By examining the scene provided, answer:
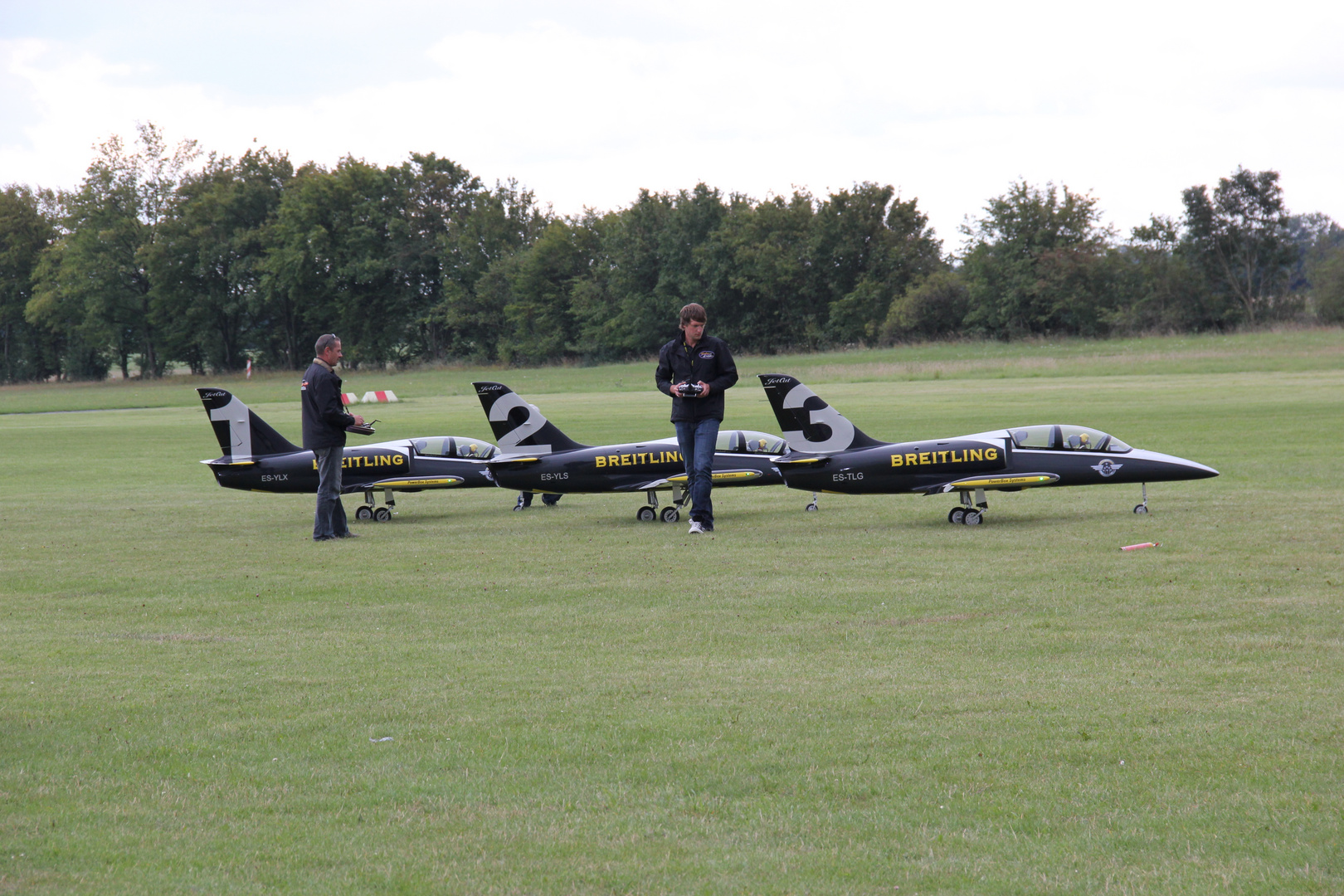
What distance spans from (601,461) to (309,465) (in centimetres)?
459

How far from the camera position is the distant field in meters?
57.8

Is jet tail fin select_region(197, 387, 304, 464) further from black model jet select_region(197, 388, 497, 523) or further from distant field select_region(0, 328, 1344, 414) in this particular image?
distant field select_region(0, 328, 1344, 414)

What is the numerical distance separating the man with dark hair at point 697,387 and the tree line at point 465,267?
226 feet

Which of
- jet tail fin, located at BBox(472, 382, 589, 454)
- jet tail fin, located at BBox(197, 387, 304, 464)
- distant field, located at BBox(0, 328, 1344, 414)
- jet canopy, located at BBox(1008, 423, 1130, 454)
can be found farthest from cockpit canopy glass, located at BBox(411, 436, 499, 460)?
distant field, located at BBox(0, 328, 1344, 414)

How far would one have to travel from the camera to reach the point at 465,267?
10275 cm

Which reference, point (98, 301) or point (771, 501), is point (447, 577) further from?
point (98, 301)

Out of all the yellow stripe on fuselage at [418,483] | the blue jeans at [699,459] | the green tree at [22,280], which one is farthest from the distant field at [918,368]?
the blue jeans at [699,459]

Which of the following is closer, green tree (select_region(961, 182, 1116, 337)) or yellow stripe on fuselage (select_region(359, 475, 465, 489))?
yellow stripe on fuselage (select_region(359, 475, 465, 489))

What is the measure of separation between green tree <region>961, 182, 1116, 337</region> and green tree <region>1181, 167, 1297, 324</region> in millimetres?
6071

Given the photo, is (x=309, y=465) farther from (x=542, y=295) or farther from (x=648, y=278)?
(x=542, y=295)

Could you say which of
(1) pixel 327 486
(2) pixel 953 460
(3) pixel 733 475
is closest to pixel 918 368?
(3) pixel 733 475

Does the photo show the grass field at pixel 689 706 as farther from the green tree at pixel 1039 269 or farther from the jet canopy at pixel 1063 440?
Result: the green tree at pixel 1039 269

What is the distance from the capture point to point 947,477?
50.7 ft

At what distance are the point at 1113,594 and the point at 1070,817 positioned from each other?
5339 mm
